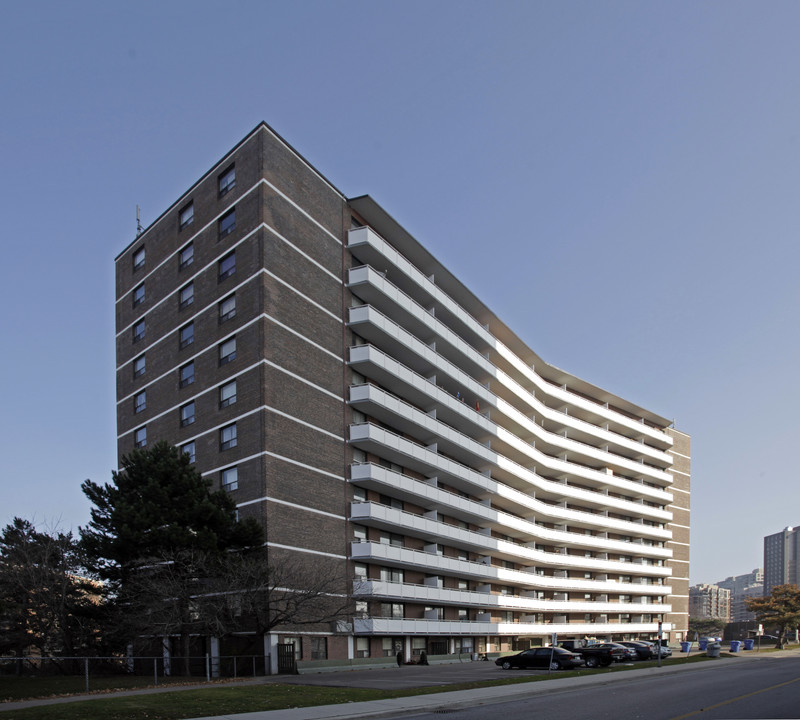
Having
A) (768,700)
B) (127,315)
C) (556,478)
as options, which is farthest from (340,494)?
(556,478)

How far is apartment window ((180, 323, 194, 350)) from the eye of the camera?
48125 mm

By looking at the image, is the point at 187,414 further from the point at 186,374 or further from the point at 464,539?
the point at 464,539

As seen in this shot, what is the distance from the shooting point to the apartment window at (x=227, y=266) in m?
45.2

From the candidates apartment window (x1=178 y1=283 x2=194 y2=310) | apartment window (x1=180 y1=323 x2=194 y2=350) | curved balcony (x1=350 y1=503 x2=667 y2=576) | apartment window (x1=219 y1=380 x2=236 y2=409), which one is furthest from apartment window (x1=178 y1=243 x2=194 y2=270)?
curved balcony (x1=350 y1=503 x2=667 y2=576)

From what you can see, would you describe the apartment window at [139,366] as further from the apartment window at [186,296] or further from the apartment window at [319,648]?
the apartment window at [319,648]

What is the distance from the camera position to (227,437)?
4297 cm

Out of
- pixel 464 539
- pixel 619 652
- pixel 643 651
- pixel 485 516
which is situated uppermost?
pixel 485 516

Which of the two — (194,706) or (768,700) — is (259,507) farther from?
(768,700)

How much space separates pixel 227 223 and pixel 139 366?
1359 cm

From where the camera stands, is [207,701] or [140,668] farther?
[140,668]

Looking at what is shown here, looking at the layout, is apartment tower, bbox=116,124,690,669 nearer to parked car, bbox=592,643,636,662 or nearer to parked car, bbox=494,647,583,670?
parked car, bbox=592,643,636,662

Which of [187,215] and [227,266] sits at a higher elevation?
[187,215]

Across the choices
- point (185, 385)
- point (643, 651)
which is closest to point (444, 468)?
point (185, 385)

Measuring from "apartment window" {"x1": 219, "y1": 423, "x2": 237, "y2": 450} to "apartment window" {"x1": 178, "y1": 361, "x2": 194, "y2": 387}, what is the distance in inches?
218
